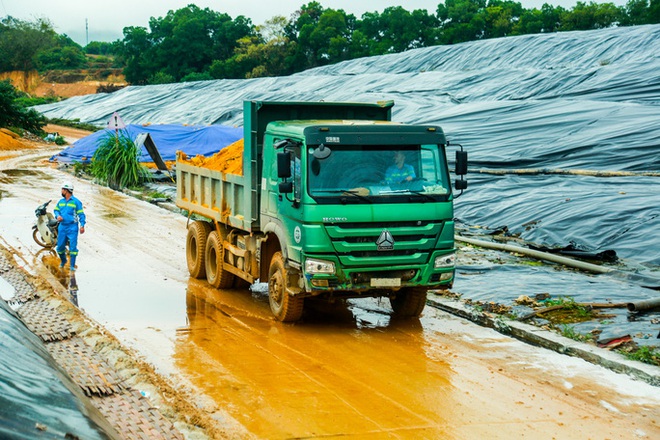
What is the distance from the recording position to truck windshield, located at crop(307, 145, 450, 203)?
421 inches

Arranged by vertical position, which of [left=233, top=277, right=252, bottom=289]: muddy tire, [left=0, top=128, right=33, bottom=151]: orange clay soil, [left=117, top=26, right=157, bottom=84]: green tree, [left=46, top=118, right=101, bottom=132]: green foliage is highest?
[left=117, top=26, right=157, bottom=84]: green tree

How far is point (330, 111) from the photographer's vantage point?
42.2ft

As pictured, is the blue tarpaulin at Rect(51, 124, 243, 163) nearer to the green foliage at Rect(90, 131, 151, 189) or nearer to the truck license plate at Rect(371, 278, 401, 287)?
the green foliage at Rect(90, 131, 151, 189)

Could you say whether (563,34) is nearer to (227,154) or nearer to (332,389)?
(227,154)

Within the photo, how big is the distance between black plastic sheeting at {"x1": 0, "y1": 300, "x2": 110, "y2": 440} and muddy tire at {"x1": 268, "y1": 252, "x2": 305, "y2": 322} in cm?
474

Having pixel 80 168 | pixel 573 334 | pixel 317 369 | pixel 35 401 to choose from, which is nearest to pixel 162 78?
pixel 80 168

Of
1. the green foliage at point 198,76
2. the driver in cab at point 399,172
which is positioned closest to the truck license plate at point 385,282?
the driver in cab at point 399,172

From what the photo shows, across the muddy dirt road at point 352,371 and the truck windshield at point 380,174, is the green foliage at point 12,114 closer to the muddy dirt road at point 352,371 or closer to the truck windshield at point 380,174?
the muddy dirt road at point 352,371

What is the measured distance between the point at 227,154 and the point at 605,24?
51418mm

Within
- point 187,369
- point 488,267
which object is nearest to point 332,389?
point 187,369

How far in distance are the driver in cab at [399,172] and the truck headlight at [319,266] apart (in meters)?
1.37

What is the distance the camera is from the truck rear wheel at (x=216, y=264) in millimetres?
13570

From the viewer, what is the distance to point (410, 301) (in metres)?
11.7

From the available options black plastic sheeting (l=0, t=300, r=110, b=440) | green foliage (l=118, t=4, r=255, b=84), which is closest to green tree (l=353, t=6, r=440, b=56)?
green foliage (l=118, t=4, r=255, b=84)
